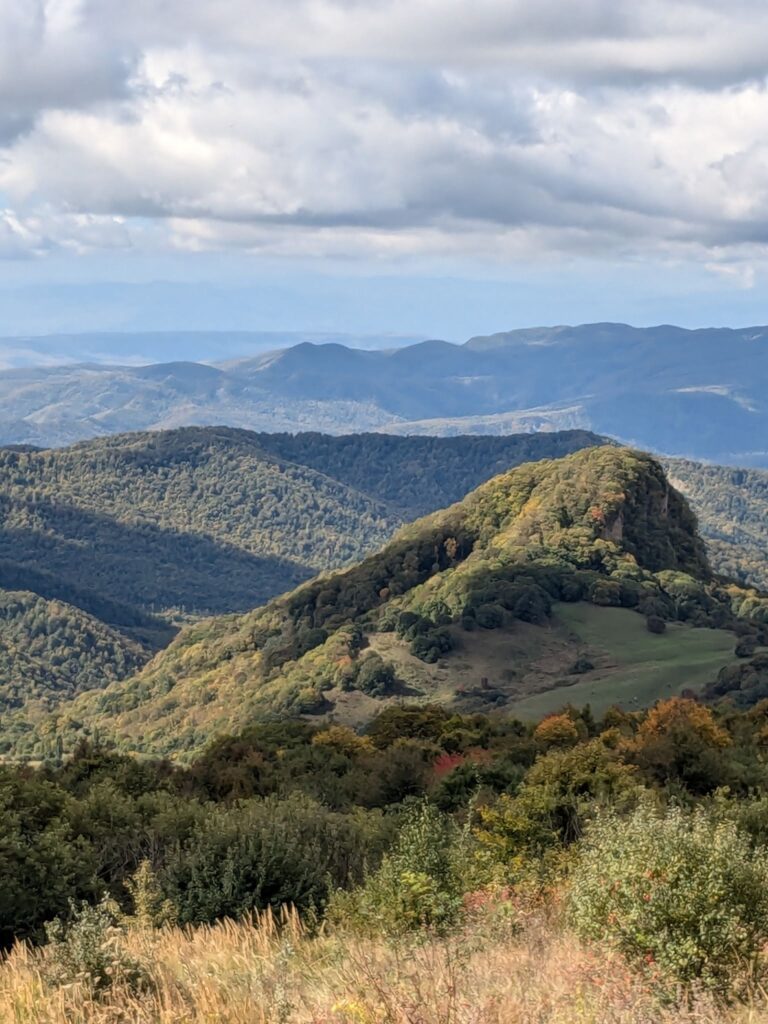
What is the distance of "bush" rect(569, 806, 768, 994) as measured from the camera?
484 inches

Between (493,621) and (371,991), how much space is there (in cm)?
10881

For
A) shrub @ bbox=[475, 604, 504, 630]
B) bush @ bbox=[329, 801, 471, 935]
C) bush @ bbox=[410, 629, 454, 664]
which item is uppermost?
bush @ bbox=[329, 801, 471, 935]

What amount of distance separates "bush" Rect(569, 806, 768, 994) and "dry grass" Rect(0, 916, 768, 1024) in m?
0.32

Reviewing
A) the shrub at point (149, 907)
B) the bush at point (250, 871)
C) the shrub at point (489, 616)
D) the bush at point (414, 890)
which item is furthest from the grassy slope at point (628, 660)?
the bush at point (414, 890)

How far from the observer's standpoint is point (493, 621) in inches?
4710

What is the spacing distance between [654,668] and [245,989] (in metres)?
A: 97.1

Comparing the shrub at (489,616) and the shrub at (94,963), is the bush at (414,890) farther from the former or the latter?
the shrub at (489,616)

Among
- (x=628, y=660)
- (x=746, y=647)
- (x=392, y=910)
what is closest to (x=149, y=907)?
(x=392, y=910)

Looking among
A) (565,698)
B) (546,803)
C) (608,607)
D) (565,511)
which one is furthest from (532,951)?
(565,511)

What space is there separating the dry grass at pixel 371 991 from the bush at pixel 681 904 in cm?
32

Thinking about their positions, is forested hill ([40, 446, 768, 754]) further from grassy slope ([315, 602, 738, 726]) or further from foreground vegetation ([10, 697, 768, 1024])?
foreground vegetation ([10, 697, 768, 1024])

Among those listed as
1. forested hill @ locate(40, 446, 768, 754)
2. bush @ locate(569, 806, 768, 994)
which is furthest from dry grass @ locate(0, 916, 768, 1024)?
forested hill @ locate(40, 446, 768, 754)

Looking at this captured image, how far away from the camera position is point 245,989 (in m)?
12.0

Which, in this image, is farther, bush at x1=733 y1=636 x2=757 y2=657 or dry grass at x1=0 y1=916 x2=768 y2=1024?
bush at x1=733 y1=636 x2=757 y2=657
